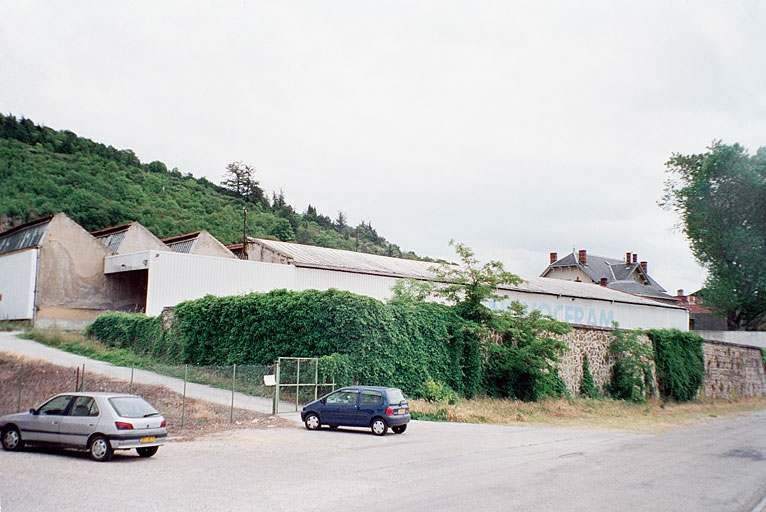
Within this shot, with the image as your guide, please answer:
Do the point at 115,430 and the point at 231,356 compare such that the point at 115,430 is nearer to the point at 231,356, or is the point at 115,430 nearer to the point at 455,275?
the point at 231,356

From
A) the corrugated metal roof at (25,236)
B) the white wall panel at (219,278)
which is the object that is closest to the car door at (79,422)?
the white wall panel at (219,278)

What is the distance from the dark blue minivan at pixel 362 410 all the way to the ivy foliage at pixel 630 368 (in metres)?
19.7

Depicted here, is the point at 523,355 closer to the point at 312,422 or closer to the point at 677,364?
the point at 312,422

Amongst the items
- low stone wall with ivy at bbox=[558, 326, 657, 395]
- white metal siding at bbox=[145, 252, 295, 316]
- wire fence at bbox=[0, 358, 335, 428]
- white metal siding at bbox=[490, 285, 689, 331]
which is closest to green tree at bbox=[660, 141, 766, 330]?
white metal siding at bbox=[490, 285, 689, 331]

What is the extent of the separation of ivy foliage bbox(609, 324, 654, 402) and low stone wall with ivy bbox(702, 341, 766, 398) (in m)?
7.80

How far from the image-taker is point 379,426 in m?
18.9

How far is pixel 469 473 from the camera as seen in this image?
12320mm

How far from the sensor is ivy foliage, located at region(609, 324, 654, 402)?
34.7 metres

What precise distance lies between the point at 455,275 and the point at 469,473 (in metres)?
18.6

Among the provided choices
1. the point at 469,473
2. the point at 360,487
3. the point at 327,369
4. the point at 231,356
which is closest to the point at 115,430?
the point at 360,487

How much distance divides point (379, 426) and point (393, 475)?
22.3 feet

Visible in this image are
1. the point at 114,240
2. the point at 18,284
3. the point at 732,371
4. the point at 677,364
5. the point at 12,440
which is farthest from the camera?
the point at 114,240

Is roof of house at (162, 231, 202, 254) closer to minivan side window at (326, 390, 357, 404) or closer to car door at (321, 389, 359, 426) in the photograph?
minivan side window at (326, 390, 357, 404)

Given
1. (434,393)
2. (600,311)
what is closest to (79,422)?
(434,393)
